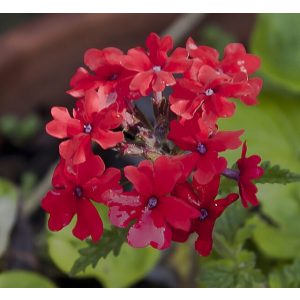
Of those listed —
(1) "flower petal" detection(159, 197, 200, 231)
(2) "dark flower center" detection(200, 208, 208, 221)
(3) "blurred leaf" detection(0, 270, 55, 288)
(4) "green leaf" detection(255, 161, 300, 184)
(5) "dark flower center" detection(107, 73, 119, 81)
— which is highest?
(5) "dark flower center" detection(107, 73, 119, 81)

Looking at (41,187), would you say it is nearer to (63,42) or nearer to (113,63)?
(63,42)

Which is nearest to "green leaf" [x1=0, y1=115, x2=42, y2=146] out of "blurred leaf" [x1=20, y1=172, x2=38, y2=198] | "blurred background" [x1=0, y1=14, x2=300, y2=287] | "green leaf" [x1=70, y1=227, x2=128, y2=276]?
"blurred background" [x1=0, y1=14, x2=300, y2=287]

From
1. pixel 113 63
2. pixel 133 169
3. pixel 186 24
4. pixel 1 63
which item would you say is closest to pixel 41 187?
pixel 1 63

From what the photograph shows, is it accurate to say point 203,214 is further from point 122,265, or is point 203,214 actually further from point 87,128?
point 122,265

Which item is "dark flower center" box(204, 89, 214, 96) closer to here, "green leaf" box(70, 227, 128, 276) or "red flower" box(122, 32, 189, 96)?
"red flower" box(122, 32, 189, 96)

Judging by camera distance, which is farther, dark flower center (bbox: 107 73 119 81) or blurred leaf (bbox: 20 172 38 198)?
blurred leaf (bbox: 20 172 38 198)

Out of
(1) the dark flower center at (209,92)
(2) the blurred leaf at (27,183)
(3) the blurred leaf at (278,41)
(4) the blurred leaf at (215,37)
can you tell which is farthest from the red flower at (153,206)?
(4) the blurred leaf at (215,37)
